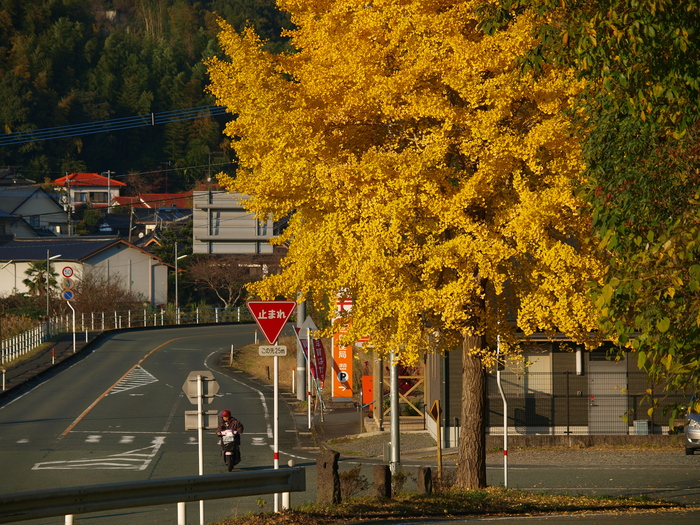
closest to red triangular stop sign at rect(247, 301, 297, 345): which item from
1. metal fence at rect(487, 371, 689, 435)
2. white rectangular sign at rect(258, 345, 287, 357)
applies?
white rectangular sign at rect(258, 345, 287, 357)

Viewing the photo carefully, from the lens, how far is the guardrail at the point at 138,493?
8.09 m

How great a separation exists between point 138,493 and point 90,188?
118 meters

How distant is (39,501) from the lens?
26.9 feet

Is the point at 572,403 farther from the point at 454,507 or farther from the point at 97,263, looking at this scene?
the point at 97,263

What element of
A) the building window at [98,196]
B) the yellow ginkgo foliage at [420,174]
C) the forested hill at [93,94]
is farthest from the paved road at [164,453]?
the building window at [98,196]

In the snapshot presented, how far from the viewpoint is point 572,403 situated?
25.5 m

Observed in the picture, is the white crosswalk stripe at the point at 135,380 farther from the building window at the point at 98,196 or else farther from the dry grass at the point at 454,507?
the building window at the point at 98,196

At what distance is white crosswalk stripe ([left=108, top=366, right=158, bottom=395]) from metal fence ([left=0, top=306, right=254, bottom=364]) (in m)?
6.03

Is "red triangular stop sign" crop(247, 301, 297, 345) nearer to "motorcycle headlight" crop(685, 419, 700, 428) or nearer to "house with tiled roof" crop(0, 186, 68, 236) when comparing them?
"motorcycle headlight" crop(685, 419, 700, 428)

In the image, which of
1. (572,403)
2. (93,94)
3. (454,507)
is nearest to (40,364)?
(572,403)

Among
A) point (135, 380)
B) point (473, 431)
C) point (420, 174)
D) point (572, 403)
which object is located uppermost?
point (420, 174)

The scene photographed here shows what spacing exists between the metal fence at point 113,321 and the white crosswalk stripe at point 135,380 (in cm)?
603

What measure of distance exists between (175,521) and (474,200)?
6.70m

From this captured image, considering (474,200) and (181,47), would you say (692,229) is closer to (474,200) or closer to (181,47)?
(474,200)
